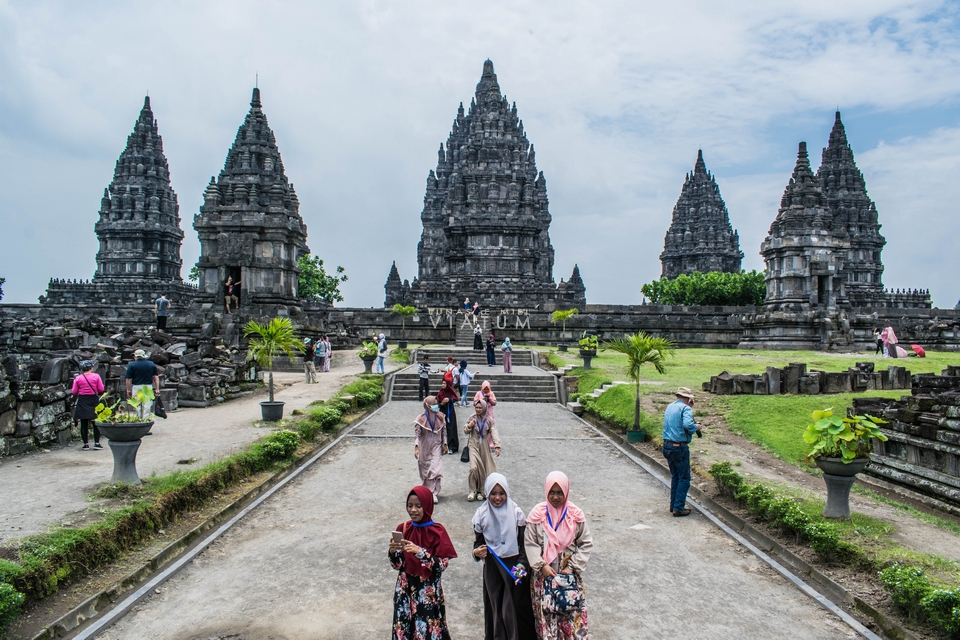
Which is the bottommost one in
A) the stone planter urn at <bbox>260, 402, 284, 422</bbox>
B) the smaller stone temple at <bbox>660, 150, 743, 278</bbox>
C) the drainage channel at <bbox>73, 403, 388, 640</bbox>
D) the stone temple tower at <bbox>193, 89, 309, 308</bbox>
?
the drainage channel at <bbox>73, 403, 388, 640</bbox>

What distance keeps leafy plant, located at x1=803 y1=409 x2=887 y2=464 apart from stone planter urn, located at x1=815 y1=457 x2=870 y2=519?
0.24 feet

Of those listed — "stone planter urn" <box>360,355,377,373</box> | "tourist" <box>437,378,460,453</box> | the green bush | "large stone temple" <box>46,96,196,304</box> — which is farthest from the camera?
"large stone temple" <box>46,96,196,304</box>

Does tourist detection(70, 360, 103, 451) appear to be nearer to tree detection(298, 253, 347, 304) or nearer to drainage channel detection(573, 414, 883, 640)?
drainage channel detection(573, 414, 883, 640)

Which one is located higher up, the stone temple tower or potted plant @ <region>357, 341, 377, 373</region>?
the stone temple tower

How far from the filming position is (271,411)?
1291 centimetres

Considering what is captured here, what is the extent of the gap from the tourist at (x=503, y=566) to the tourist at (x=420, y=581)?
10.6 inches

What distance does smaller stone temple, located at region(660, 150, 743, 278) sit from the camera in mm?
62938

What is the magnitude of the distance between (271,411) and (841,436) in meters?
9.85

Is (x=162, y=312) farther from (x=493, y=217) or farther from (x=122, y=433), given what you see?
(x=493, y=217)

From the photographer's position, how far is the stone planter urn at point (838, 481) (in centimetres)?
685

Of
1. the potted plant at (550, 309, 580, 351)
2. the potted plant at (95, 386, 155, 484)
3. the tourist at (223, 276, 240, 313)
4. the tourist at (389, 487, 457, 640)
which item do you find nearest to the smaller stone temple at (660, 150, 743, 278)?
the potted plant at (550, 309, 580, 351)

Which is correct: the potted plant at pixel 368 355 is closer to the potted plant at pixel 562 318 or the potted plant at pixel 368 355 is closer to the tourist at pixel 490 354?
the tourist at pixel 490 354

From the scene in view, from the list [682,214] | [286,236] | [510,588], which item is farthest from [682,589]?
[682,214]

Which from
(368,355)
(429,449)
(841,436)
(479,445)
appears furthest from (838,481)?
(368,355)
